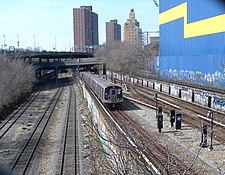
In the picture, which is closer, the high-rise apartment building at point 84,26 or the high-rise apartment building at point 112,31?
the high-rise apartment building at point 84,26

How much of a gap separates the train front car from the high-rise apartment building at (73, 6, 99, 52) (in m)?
108

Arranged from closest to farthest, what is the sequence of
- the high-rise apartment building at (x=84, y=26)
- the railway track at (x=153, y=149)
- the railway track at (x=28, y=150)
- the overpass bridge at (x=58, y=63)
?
the railway track at (x=153, y=149) → the railway track at (x=28, y=150) → the overpass bridge at (x=58, y=63) → the high-rise apartment building at (x=84, y=26)

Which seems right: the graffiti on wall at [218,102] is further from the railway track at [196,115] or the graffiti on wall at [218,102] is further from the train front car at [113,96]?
the train front car at [113,96]

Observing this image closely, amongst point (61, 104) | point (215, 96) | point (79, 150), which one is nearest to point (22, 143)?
point (79, 150)

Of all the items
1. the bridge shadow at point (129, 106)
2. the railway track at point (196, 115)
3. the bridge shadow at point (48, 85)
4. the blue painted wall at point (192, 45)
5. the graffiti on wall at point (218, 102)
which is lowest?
the bridge shadow at point (48, 85)

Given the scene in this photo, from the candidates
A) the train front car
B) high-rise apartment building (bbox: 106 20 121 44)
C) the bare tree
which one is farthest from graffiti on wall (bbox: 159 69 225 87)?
high-rise apartment building (bbox: 106 20 121 44)

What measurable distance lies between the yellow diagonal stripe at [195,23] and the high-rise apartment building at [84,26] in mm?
91093

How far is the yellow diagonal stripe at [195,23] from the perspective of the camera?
25.9 meters

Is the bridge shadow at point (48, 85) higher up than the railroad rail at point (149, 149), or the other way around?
the railroad rail at point (149, 149)

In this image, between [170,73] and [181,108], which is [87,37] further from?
[181,108]

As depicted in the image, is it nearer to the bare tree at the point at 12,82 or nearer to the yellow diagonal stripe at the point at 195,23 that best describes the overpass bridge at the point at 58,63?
the bare tree at the point at 12,82

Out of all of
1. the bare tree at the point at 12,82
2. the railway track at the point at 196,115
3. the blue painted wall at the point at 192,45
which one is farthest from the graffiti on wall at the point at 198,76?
the bare tree at the point at 12,82

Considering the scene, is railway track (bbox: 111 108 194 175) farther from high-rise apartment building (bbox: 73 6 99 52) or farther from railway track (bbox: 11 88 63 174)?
high-rise apartment building (bbox: 73 6 99 52)

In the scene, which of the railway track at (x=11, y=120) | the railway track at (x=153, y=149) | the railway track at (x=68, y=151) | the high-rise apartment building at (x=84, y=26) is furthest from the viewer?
the high-rise apartment building at (x=84, y=26)
